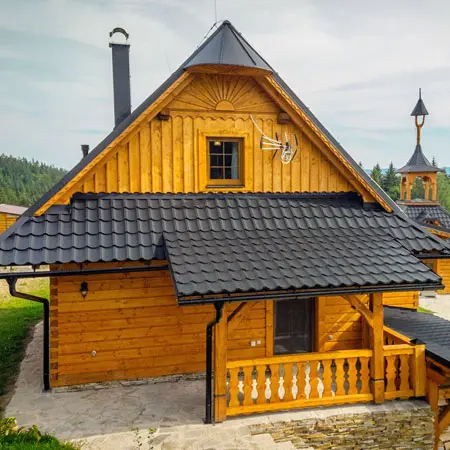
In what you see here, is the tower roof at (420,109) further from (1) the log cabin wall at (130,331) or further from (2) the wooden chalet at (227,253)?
(1) the log cabin wall at (130,331)

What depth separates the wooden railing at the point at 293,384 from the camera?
705 cm

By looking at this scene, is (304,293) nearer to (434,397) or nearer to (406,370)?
(406,370)

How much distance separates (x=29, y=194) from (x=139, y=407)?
402 ft

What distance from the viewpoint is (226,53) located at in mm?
8305

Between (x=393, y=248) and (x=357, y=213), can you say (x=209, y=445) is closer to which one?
(x=393, y=248)

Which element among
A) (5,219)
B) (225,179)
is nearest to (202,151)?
(225,179)

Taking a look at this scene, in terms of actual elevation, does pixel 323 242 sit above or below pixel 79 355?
above

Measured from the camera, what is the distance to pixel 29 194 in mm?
118188

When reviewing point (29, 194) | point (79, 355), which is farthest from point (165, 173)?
point (29, 194)

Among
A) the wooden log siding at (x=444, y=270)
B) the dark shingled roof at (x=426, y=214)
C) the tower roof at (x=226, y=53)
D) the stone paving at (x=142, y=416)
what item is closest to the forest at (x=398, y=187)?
the dark shingled roof at (x=426, y=214)

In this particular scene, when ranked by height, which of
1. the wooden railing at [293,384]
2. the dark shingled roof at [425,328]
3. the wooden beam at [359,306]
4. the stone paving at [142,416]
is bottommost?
the stone paving at [142,416]

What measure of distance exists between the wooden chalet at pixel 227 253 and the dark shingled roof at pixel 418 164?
18.1 metres

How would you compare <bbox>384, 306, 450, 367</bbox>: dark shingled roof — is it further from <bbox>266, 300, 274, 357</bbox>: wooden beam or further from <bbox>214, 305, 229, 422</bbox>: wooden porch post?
<bbox>214, 305, 229, 422</bbox>: wooden porch post

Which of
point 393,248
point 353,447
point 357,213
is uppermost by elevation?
point 357,213
